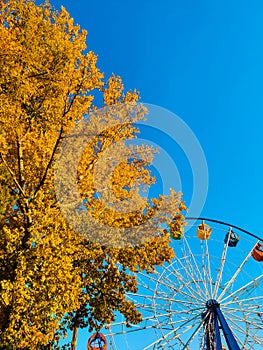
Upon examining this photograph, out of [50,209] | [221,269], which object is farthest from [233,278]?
[50,209]

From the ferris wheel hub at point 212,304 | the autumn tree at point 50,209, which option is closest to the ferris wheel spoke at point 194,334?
the ferris wheel hub at point 212,304

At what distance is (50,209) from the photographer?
8.44 meters

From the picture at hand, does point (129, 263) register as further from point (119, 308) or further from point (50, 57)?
point (50, 57)

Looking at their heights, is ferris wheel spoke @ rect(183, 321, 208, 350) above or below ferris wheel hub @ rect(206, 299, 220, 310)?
below

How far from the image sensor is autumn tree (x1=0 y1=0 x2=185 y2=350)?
733 centimetres

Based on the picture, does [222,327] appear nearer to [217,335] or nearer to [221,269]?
[217,335]

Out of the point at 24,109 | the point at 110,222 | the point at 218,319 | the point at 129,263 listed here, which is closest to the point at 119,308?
the point at 129,263

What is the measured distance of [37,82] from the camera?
9.03 m

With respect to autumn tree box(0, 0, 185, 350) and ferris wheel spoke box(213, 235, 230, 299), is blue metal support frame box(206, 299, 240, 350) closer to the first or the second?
ferris wheel spoke box(213, 235, 230, 299)

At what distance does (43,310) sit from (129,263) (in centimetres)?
287

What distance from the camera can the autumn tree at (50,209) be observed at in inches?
289

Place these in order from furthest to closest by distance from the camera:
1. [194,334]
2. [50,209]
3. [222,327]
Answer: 1. [194,334]
2. [222,327]
3. [50,209]

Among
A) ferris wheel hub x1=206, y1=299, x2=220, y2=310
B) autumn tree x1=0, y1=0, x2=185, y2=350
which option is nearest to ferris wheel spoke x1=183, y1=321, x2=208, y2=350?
ferris wheel hub x1=206, y1=299, x2=220, y2=310

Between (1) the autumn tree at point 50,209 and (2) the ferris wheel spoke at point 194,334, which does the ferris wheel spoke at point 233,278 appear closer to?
(2) the ferris wheel spoke at point 194,334
